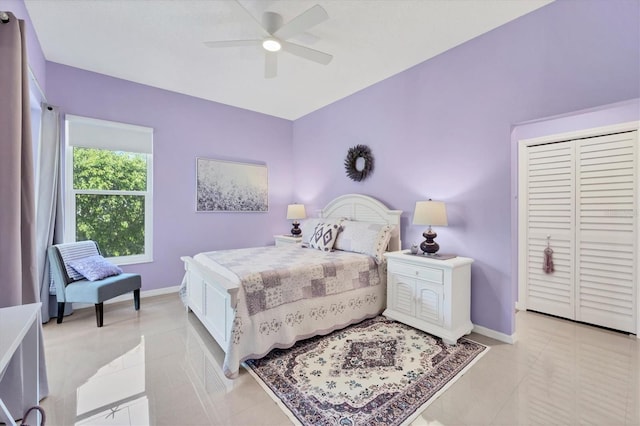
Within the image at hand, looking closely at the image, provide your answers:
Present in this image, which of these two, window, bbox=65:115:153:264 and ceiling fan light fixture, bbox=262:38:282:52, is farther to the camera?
window, bbox=65:115:153:264

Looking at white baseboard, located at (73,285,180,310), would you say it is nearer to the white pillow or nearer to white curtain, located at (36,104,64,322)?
white curtain, located at (36,104,64,322)

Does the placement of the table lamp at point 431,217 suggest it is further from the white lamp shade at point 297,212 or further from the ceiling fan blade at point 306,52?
the white lamp shade at point 297,212

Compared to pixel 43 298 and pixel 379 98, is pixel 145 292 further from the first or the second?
pixel 379 98

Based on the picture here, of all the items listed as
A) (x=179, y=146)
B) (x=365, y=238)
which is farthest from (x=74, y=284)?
(x=365, y=238)

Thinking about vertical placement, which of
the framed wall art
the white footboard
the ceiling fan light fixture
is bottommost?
the white footboard

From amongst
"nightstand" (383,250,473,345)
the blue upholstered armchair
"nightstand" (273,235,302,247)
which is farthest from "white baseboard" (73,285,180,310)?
"nightstand" (383,250,473,345)

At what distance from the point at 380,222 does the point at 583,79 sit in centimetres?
219

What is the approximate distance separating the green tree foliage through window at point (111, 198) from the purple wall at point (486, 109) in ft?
9.75

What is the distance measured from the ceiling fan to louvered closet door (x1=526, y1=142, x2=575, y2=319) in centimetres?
265

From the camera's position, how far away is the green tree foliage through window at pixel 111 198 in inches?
138

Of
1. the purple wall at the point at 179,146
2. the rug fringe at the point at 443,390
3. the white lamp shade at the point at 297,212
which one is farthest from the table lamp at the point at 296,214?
the rug fringe at the point at 443,390

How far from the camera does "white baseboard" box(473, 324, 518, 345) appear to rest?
2.56m

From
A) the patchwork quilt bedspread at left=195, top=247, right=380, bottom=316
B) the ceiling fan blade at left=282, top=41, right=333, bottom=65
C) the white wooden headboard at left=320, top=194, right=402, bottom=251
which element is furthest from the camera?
the white wooden headboard at left=320, top=194, right=402, bottom=251

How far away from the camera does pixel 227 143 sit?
4500 mm
